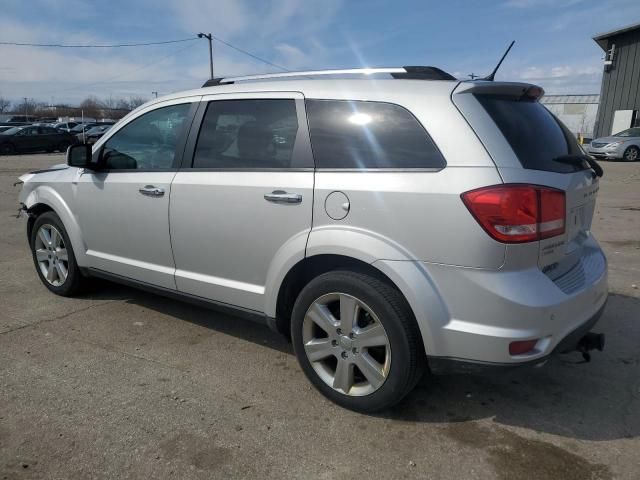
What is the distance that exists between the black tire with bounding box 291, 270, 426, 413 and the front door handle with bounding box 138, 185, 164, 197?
137cm

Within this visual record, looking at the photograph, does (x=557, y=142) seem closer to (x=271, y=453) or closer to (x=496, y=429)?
(x=496, y=429)

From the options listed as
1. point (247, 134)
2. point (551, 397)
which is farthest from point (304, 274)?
point (551, 397)

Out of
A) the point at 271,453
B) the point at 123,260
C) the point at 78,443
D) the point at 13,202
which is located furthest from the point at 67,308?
the point at 13,202

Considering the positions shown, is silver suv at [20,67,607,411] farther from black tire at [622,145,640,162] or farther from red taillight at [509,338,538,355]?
black tire at [622,145,640,162]

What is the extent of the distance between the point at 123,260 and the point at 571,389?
10.5ft

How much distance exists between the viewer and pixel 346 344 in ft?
9.32

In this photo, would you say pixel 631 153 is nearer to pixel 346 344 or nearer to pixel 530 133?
pixel 530 133

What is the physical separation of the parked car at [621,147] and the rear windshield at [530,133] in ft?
68.5

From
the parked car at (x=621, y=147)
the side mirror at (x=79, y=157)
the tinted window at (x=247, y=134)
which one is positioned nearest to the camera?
the tinted window at (x=247, y=134)

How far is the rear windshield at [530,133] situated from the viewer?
2.56 m

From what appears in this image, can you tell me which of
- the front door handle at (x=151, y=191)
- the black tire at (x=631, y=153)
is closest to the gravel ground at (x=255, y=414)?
the front door handle at (x=151, y=191)

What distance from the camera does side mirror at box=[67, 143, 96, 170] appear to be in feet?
13.2

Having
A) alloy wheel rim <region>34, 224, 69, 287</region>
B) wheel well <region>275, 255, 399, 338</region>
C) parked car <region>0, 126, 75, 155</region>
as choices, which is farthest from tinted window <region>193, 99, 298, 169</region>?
parked car <region>0, 126, 75, 155</region>

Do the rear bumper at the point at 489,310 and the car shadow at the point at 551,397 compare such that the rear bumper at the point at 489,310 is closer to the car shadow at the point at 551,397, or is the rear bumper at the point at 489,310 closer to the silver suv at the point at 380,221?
the silver suv at the point at 380,221
